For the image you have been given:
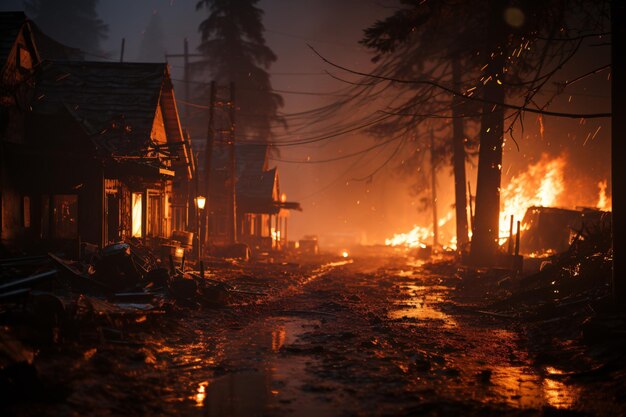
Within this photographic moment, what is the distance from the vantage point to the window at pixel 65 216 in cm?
2045

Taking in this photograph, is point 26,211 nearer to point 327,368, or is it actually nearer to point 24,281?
point 24,281

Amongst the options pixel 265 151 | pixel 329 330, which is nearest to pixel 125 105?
pixel 329 330

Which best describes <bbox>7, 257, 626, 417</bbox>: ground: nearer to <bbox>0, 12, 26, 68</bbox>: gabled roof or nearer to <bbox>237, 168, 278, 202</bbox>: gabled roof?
<bbox>0, 12, 26, 68</bbox>: gabled roof

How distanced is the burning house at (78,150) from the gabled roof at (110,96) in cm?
4

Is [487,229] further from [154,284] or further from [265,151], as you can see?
[265,151]

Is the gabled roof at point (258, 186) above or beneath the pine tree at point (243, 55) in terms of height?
beneath

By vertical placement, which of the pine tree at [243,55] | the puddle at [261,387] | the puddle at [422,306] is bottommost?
the puddle at [422,306]

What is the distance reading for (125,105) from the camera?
2300 centimetres

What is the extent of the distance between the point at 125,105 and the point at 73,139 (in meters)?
3.97

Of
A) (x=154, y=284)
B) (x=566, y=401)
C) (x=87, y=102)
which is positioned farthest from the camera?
(x=87, y=102)

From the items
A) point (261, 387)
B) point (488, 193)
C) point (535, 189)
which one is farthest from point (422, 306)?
point (535, 189)

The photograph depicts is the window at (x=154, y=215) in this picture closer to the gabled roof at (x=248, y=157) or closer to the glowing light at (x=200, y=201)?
the glowing light at (x=200, y=201)

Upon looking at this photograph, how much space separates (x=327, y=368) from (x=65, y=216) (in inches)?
626

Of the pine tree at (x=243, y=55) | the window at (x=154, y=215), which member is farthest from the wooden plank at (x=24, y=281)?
the pine tree at (x=243, y=55)
